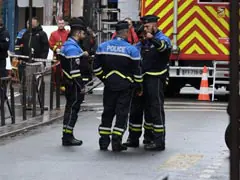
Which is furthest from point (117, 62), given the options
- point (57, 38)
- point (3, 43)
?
point (57, 38)

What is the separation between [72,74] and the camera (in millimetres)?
11805

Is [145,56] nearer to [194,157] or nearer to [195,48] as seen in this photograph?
[194,157]

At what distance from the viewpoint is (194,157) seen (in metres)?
11.0

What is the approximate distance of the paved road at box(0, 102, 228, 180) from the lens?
379 inches

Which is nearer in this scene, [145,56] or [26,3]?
[145,56]

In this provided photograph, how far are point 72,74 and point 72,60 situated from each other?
0.73 feet

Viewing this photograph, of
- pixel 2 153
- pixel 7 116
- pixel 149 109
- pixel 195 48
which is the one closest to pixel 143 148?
pixel 149 109

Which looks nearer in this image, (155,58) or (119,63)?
(119,63)

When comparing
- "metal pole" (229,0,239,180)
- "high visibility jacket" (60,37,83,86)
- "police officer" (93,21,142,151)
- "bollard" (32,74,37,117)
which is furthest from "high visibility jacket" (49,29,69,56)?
"metal pole" (229,0,239,180)

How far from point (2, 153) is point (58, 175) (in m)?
2.04

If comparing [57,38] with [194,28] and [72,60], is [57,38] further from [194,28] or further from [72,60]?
[72,60]

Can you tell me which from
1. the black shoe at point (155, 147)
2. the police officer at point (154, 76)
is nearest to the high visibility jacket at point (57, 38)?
the police officer at point (154, 76)

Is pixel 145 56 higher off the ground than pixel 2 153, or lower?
higher

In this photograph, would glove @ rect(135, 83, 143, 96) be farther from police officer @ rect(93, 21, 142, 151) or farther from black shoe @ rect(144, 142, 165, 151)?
black shoe @ rect(144, 142, 165, 151)
